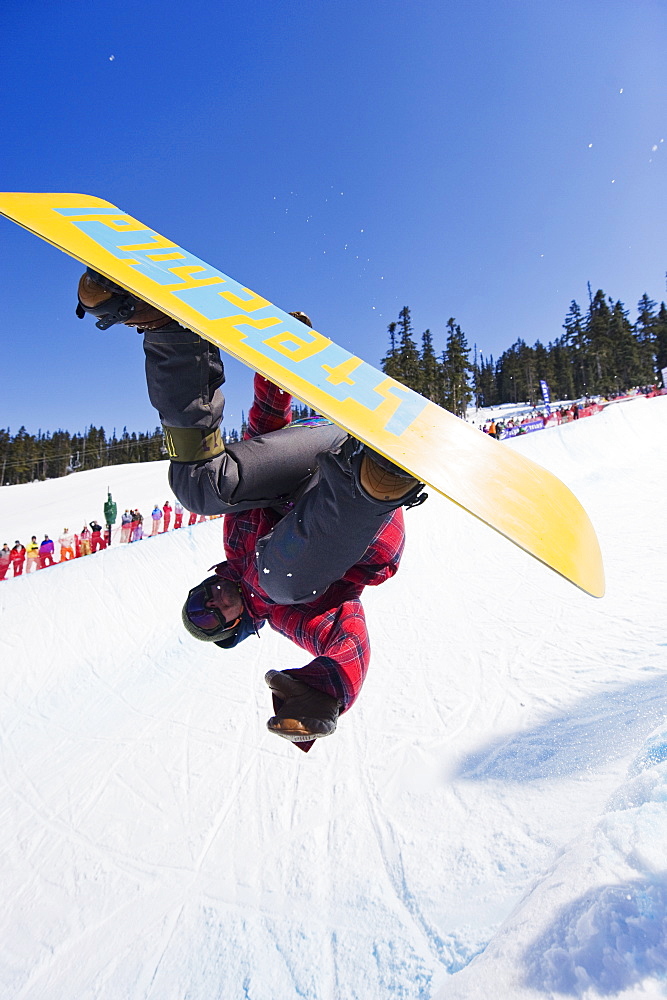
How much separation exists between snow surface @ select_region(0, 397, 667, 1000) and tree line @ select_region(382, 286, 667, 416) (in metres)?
29.0

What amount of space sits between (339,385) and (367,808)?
3.76 m

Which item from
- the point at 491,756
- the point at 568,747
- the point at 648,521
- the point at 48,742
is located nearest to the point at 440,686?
the point at 491,756

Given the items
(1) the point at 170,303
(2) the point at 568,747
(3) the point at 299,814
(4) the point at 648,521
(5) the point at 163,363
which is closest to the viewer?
(1) the point at 170,303

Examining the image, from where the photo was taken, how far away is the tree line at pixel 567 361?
38.9 metres

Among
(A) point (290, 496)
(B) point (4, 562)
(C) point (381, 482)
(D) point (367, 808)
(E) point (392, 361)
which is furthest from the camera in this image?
(E) point (392, 361)

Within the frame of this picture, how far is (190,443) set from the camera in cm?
163

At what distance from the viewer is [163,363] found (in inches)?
60.7

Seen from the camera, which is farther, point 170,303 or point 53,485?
point 53,485

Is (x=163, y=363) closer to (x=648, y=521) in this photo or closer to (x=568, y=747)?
(x=568, y=747)

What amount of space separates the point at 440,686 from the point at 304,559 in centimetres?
467

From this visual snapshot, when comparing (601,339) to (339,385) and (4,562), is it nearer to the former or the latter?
(4,562)

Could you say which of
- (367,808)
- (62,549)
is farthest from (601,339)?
(367,808)

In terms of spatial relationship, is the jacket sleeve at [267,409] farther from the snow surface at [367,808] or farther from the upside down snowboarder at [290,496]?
the snow surface at [367,808]

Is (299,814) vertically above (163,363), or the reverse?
(163,363)
